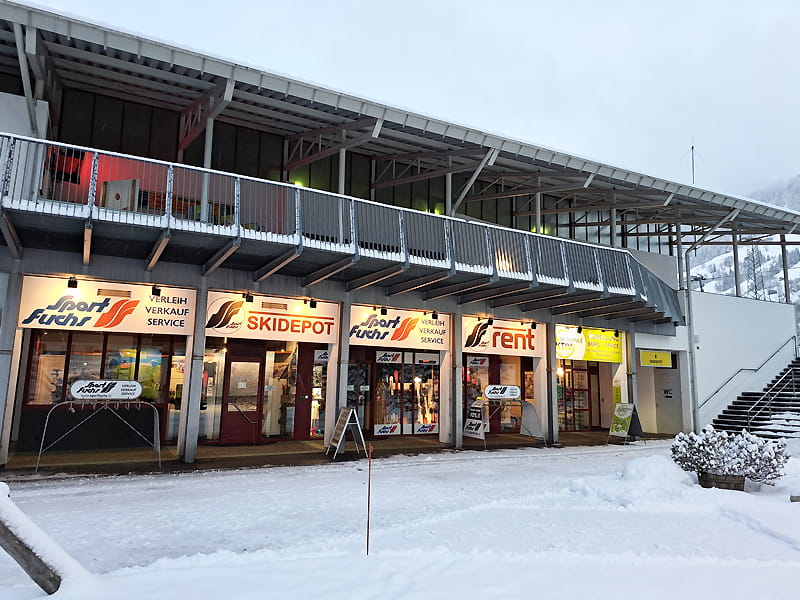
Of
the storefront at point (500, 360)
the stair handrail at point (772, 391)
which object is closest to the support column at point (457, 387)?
the storefront at point (500, 360)

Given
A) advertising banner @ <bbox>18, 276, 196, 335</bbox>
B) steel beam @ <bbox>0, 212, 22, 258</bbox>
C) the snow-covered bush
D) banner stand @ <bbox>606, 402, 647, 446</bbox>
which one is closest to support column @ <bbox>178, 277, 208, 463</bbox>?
advertising banner @ <bbox>18, 276, 196, 335</bbox>

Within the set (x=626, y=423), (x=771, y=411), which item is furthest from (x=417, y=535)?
(x=771, y=411)

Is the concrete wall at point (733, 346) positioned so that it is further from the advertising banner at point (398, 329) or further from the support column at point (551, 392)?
the advertising banner at point (398, 329)

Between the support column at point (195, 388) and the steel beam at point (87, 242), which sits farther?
the support column at point (195, 388)

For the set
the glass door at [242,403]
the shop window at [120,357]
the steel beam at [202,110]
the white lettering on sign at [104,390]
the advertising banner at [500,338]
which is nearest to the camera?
the white lettering on sign at [104,390]

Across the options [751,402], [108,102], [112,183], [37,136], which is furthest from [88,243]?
[751,402]

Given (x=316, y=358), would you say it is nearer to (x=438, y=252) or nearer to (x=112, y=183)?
(x=438, y=252)

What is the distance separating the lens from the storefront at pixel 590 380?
63.4 feet

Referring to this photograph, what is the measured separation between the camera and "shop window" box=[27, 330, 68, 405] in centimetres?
1300

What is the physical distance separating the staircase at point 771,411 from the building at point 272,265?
75cm

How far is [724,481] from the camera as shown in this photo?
32.2ft

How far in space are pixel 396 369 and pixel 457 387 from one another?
7.95 ft

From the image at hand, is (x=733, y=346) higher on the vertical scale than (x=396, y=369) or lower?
higher

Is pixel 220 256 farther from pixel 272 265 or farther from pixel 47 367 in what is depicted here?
pixel 47 367
